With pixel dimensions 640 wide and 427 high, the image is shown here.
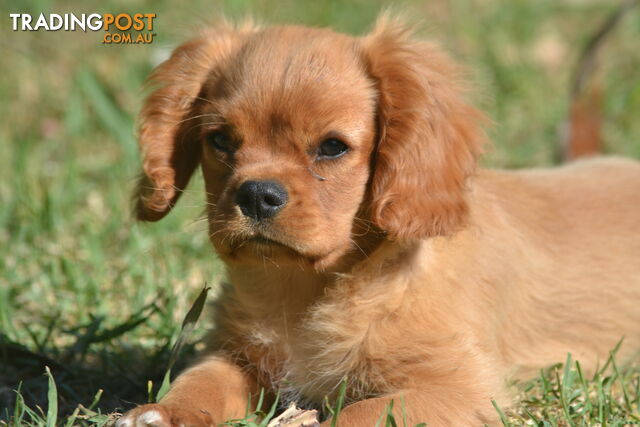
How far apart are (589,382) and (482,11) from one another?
480cm

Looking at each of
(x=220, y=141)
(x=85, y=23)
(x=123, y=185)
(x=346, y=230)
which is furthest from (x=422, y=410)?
(x=85, y=23)

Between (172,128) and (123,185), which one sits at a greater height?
(172,128)

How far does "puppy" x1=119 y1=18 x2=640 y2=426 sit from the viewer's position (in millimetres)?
2875

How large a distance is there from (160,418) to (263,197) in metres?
0.74

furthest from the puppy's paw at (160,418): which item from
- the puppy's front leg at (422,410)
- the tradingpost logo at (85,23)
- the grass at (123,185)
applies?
the tradingpost logo at (85,23)

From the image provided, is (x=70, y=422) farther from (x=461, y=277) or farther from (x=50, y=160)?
(x=50, y=160)

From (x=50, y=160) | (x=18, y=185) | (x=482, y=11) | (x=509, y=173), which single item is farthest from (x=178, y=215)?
(x=482, y=11)

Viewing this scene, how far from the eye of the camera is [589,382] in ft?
11.4

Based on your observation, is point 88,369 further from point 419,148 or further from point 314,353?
point 419,148

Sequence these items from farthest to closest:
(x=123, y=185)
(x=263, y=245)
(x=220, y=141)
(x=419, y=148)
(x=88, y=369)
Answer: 1. (x=123, y=185)
2. (x=88, y=369)
3. (x=220, y=141)
4. (x=419, y=148)
5. (x=263, y=245)

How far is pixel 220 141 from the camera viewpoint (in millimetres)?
3098

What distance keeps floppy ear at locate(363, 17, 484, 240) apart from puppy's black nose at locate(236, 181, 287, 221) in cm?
37

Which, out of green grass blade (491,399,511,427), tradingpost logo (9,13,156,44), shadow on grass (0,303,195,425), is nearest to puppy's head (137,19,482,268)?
green grass blade (491,399,511,427)

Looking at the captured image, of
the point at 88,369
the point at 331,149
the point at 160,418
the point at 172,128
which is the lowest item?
the point at 88,369
